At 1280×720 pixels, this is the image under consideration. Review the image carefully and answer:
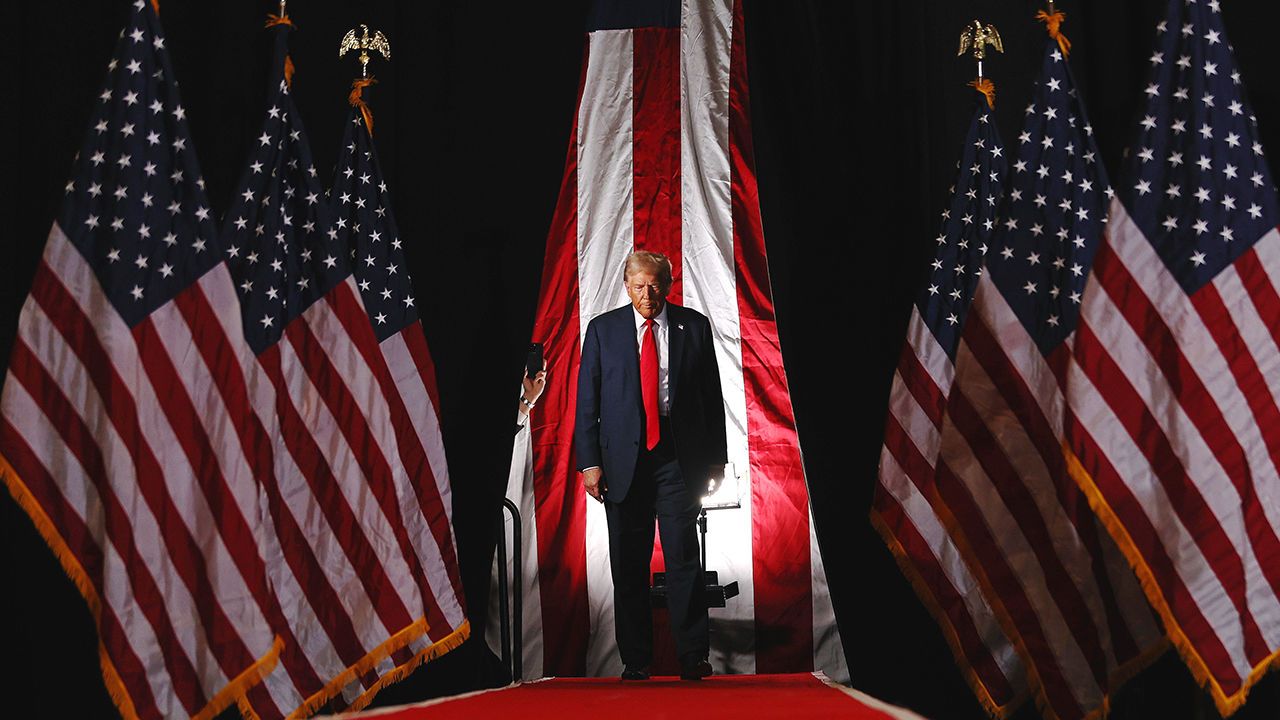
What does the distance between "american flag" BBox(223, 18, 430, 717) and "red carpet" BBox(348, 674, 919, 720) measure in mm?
419

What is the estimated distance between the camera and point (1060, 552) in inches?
137

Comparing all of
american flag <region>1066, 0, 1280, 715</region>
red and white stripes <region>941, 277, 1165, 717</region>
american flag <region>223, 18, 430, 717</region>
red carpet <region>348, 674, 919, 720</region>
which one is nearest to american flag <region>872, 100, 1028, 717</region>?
red and white stripes <region>941, 277, 1165, 717</region>

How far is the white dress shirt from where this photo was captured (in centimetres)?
416

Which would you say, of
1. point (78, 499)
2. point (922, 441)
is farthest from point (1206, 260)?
point (78, 499)

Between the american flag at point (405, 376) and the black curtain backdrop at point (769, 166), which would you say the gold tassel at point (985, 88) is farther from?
the american flag at point (405, 376)

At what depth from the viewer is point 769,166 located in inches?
163

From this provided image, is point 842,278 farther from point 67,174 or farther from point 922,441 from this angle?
point 67,174

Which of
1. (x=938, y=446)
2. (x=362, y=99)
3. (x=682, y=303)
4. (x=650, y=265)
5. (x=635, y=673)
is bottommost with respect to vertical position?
(x=635, y=673)

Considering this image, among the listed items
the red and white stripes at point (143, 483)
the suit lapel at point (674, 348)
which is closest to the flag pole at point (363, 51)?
the red and white stripes at point (143, 483)

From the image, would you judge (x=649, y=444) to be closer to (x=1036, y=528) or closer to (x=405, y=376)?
(x=405, y=376)

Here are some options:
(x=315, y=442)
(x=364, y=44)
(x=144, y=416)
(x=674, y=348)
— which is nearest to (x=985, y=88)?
(x=674, y=348)

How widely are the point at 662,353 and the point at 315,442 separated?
1.23 m

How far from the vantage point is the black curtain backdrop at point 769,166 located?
3.90 meters

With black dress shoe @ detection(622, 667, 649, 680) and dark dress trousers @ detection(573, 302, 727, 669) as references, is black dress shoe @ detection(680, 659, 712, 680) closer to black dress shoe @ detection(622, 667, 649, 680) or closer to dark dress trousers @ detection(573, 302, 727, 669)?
dark dress trousers @ detection(573, 302, 727, 669)
